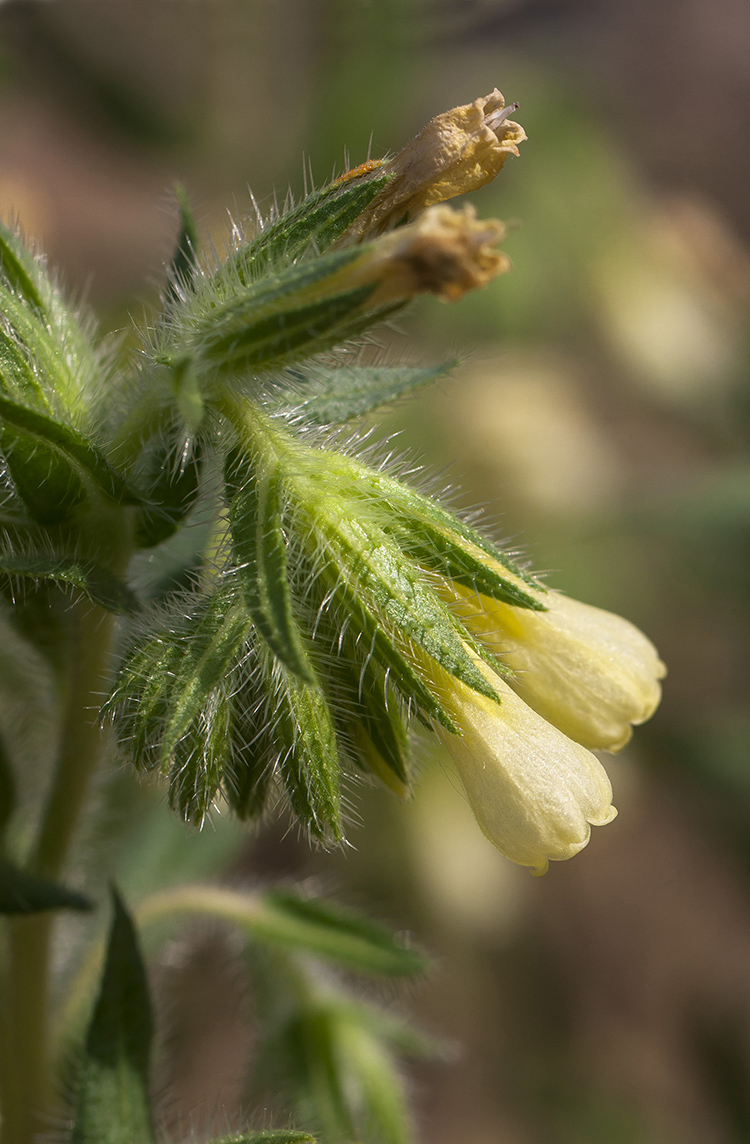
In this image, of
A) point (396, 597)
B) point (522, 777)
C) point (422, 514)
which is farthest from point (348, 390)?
point (522, 777)

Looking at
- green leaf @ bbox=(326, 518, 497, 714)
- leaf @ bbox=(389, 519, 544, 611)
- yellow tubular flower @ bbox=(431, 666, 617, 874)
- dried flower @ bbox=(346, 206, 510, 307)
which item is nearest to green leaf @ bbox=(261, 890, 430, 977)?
yellow tubular flower @ bbox=(431, 666, 617, 874)

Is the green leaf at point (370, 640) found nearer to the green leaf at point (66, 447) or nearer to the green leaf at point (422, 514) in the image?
the green leaf at point (422, 514)

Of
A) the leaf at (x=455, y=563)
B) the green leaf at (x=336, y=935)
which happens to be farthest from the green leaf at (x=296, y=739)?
the green leaf at (x=336, y=935)

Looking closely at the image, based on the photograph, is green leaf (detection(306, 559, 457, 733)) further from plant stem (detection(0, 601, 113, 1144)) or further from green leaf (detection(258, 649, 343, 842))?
plant stem (detection(0, 601, 113, 1144))

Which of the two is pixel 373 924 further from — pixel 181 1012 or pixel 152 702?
pixel 181 1012

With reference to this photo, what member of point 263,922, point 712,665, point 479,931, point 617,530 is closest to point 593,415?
point 617,530

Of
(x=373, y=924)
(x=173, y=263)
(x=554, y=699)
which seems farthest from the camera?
(x=373, y=924)

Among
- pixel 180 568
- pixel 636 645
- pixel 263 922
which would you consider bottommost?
pixel 263 922

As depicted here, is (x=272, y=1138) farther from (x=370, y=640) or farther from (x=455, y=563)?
(x=455, y=563)
